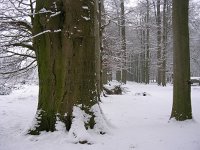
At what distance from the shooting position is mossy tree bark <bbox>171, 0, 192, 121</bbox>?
7.96 m

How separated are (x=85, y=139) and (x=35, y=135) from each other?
1177mm

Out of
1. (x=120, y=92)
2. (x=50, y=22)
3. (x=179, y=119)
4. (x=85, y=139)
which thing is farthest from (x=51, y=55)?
(x=120, y=92)

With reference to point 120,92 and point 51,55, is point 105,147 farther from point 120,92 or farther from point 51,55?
point 120,92

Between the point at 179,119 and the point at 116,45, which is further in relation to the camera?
the point at 116,45

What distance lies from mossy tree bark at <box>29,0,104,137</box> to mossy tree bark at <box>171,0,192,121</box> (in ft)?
8.48

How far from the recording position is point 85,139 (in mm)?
5992

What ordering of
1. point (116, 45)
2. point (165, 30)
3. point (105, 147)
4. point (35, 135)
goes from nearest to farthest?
point (105, 147), point (35, 135), point (116, 45), point (165, 30)

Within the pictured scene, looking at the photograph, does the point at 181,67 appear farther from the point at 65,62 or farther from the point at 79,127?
the point at 79,127

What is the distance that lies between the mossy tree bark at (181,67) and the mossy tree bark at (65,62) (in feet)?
8.48

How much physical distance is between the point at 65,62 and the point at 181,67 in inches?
130

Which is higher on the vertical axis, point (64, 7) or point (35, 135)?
point (64, 7)

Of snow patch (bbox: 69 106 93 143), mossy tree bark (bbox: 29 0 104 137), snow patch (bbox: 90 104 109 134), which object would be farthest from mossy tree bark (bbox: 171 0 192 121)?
snow patch (bbox: 69 106 93 143)

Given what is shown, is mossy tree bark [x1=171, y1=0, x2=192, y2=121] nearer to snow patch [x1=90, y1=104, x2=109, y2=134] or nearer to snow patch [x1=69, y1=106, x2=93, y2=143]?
snow patch [x1=90, y1=104, x2=109, y2=134]

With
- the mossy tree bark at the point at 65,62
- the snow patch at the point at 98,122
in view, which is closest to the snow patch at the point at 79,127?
the mossy tree bark at the point at 65,62
